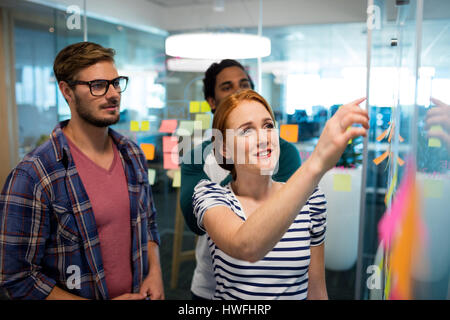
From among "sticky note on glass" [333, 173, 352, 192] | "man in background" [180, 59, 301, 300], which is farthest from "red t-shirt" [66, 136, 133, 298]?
"sticky note on glass" [333, 173, 352, 192]

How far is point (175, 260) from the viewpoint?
2.91 m

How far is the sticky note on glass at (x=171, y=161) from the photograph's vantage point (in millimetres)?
2424

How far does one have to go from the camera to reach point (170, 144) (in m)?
2.38

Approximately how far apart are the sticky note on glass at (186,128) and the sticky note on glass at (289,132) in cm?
63

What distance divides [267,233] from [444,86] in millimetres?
957

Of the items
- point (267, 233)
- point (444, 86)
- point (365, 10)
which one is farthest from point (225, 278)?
point (365, 10)

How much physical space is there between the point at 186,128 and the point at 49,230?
3.84ft

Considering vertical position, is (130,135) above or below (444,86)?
below

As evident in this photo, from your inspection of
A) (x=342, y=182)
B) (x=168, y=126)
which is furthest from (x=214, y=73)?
(x=342, y=182)

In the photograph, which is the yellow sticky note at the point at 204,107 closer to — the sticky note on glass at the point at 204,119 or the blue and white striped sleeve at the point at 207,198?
the sticky note on glass at the point at 204,119

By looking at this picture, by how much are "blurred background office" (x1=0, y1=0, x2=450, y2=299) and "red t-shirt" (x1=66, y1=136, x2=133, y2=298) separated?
2.74ft

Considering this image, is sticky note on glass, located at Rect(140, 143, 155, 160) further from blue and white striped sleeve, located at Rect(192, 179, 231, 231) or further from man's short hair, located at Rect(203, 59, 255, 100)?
blue and white striped sleeve, located at Rect(192, 179, 231, 231)

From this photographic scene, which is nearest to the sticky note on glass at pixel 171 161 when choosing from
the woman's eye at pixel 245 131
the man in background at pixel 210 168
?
the man in background at pixel 210 168

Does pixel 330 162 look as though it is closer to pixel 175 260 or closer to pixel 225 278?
pixel 225 278
